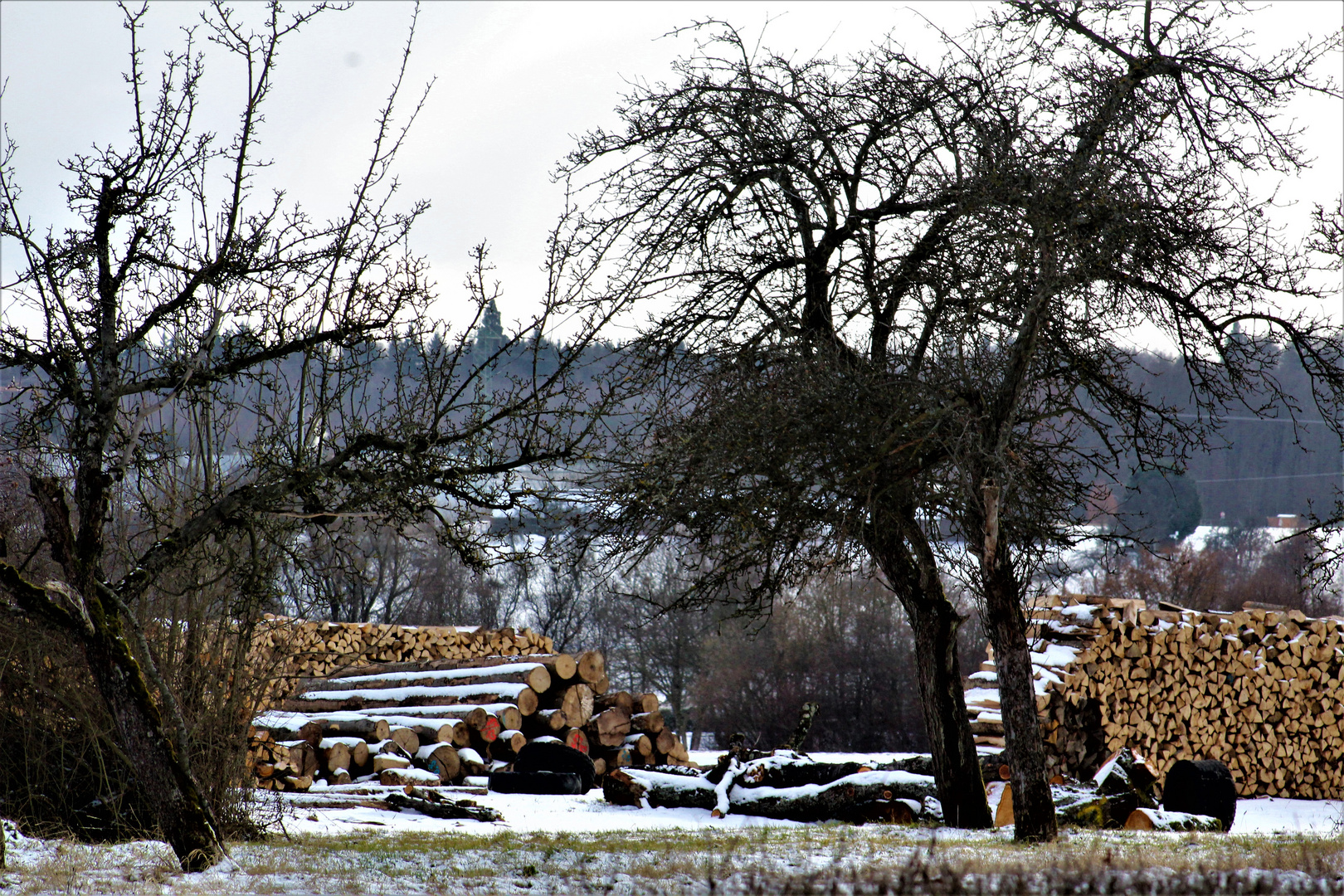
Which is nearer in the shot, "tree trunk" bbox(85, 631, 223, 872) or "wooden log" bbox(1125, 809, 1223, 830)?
"tree trunk" bbox(85, 631, 223, 872)

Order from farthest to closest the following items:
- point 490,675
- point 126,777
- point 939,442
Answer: point 490,675
point 126,777
point 939,442

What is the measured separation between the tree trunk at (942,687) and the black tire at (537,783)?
512 cm

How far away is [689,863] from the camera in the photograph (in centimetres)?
548

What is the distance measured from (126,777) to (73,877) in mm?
2578

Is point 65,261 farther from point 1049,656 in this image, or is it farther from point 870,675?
point 870,675

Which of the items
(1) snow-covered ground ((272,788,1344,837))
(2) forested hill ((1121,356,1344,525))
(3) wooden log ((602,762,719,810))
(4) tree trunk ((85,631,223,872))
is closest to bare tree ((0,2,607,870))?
(4) tree trunk ((85,631,223,872))

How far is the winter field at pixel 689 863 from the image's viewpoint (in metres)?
A: 4.26

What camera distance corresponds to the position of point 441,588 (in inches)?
1182

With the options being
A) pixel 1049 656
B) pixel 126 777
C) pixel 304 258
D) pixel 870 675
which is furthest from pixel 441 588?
pixel 304 258

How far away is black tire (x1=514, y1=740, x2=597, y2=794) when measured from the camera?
12727mm

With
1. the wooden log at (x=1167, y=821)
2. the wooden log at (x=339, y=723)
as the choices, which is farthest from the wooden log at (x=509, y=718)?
the wooden log at (x=1167, y=821)

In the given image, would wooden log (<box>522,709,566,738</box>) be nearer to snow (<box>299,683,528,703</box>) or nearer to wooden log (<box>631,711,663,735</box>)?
snow (<box>299,683,528,703</box>)

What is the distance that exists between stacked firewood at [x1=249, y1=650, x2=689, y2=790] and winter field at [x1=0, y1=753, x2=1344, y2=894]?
3933 millimetres

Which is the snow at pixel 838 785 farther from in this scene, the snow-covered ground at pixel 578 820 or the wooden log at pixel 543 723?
the wooden log at pixel 543 723
